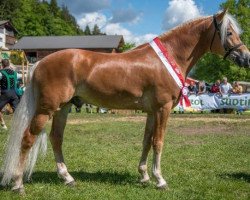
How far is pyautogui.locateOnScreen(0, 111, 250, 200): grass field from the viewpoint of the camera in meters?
5.70

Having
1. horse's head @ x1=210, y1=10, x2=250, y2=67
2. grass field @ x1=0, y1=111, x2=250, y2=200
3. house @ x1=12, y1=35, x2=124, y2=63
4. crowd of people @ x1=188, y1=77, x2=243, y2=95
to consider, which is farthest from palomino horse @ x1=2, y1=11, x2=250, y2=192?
house @ x1=12, y1=35, x2=124, y2=63

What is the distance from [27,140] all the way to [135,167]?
2.56 metres

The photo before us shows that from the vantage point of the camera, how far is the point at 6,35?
8975 centimetres

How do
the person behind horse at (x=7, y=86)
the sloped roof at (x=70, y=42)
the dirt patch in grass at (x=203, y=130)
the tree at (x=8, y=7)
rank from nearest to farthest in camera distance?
1. the person behind horse at (x=7, y=86)
2. the dirt patch in grass at (x=203, y=130)
3. the sloped roof at (x=70, y=42)
4. the tree at (x=8, y=7)

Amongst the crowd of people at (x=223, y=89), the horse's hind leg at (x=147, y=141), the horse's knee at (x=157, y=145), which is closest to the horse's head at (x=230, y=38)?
the horse's hind leg at (x=147, y=141)

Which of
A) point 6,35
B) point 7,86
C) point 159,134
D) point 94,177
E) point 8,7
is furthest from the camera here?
point 8,7

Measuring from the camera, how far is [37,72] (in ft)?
18.8

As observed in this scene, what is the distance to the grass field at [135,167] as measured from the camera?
5703 mm

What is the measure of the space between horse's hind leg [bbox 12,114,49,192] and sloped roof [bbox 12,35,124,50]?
78029 mm

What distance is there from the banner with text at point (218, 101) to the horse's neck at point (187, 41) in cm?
1669

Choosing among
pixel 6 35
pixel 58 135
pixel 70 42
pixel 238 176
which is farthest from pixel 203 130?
pixel 6 35

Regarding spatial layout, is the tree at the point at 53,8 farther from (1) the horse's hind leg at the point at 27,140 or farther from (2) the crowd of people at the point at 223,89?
(1) the horse's hind leg at the point at 27,140

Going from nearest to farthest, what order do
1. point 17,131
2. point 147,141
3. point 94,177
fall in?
point 17,131
point 147,141
point 94,177

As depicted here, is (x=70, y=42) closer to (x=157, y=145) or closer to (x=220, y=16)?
(x=220, y=16)
